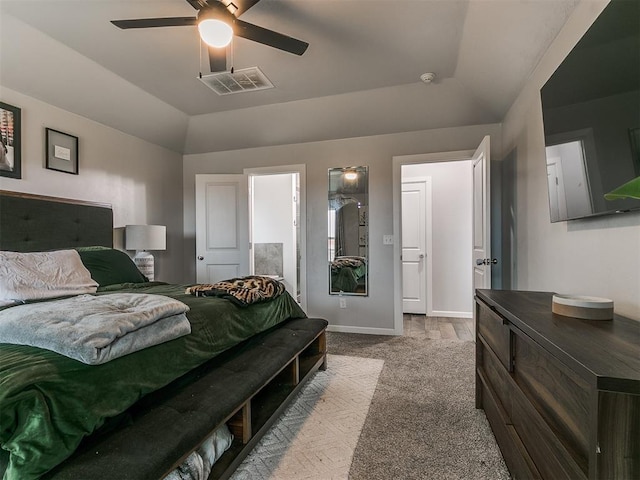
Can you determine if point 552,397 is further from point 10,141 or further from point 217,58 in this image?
point 10,141

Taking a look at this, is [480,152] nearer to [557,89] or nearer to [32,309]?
[557,89]

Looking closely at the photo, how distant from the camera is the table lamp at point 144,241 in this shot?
3430 mm

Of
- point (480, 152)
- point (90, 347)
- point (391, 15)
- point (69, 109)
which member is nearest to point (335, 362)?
point (90, 347)

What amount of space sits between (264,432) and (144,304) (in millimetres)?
896

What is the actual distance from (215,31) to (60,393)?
186cm

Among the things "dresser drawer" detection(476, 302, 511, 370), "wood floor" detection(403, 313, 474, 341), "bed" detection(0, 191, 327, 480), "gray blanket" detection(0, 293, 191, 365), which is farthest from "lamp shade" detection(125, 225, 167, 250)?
"dresser drawer" detection(476, 302, 511, 370)

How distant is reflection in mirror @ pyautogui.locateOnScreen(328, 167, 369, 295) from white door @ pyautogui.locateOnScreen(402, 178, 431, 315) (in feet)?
3.71

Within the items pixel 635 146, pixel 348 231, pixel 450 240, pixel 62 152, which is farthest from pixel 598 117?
pixel 62 152

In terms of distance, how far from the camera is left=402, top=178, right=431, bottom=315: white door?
15.6ft

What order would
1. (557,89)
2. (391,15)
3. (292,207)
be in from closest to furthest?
(557,89) < (391,15) < (292,207)

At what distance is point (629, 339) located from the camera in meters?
0.96

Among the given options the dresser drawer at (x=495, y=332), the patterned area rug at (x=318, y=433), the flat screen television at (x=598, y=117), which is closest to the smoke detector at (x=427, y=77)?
the flat screen television at (x=598, y=117)

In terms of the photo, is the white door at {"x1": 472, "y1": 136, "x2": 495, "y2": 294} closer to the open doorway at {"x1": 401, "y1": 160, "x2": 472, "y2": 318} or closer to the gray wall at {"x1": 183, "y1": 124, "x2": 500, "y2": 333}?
Result: the gray wall at {"x1": 183, "y1": 124, "x2": 500, "y2": 333}

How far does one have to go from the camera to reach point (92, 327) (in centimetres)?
112
